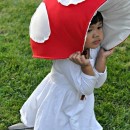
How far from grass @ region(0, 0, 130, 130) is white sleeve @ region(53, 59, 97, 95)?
2.77 ft

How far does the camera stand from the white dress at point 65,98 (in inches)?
92.2

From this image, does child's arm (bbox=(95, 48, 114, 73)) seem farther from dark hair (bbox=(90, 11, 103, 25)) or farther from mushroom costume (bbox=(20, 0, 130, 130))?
dark hair (bbox=(90, 11, 103, 25))

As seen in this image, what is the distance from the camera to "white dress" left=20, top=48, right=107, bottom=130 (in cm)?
234

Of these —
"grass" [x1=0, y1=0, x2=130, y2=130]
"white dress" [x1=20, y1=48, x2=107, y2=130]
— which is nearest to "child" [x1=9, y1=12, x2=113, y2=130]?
"white dress" [x1=20, y1=48, x2=107, y2=130]

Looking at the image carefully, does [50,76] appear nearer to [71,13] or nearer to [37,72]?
[71,13]

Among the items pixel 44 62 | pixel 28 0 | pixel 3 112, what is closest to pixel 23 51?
pixel 44 62

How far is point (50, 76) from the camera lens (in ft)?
8.49

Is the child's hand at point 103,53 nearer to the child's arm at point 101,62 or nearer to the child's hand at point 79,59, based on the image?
the child's arm at point 101,62

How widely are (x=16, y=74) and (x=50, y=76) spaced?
3.69 ft

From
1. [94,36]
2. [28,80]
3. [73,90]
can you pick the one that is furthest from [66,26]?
[28,80]

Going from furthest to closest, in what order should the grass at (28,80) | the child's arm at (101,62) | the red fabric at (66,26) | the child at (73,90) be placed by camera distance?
the grass at (28,80) → the child's arm at (101,62) → the child at (73,90) → the red fabric at (66,26)

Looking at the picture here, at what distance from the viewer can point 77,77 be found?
2.33 metres

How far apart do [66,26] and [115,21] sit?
453 mm

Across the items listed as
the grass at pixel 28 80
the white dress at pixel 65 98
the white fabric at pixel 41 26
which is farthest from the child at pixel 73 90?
the grass at pixel 28 80
